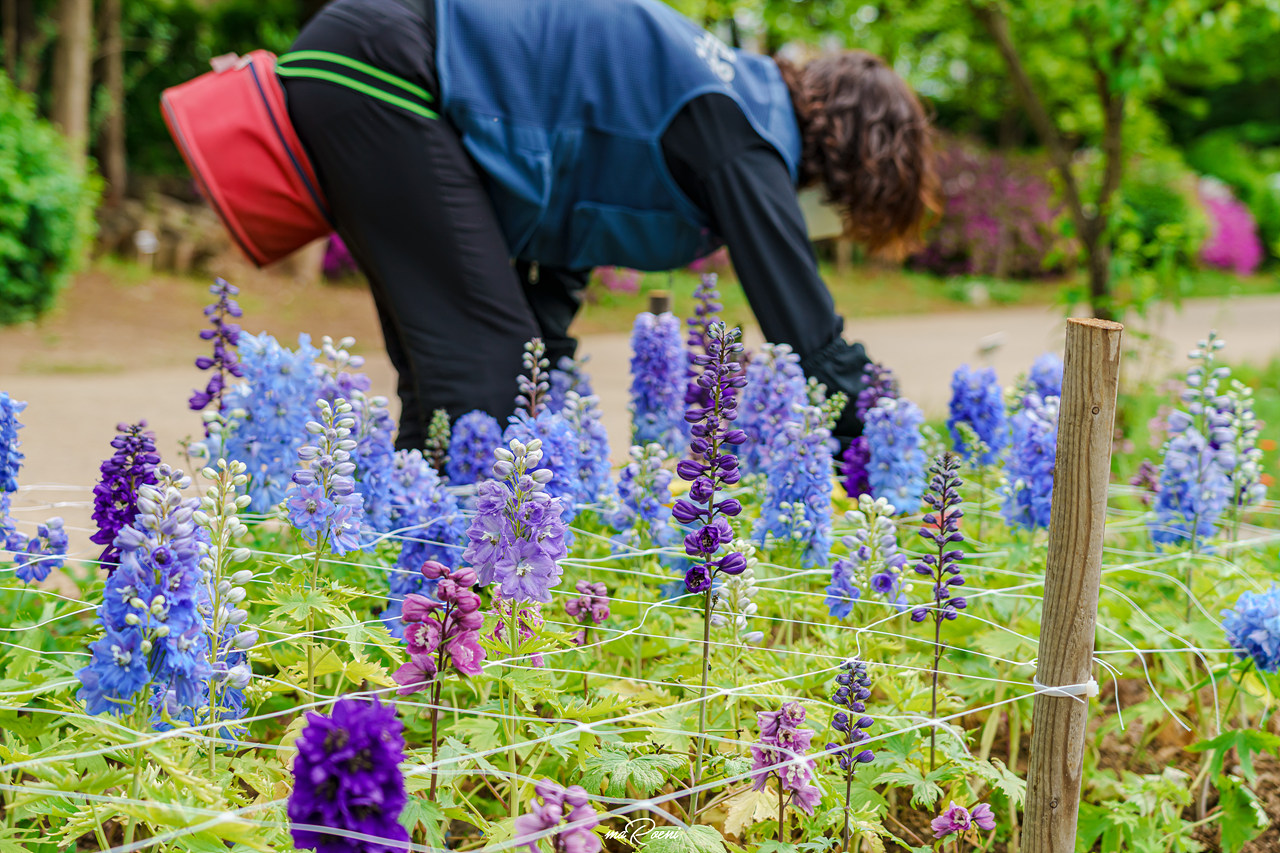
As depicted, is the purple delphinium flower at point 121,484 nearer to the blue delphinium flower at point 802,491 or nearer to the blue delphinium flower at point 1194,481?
the blue delphinium flower at point 802,491

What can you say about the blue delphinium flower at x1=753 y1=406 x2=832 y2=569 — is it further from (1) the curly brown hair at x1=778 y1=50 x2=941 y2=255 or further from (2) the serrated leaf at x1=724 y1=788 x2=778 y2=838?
(1) the curly brown hair at x1=778 y1=50 x2=941 y2=255

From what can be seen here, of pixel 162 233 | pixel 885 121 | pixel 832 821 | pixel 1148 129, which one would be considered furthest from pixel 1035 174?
pixel 832 821

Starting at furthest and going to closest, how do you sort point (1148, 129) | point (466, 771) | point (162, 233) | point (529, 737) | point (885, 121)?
point (1148, 129), point (162, 233), point (885, 121), point (529, 737), point (466, 771)

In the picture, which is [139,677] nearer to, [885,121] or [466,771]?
[466,771]

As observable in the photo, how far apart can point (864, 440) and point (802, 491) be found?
355mm

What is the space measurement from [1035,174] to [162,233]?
40.2 feet

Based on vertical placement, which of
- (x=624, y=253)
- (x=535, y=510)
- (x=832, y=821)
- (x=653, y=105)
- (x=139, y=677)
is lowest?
(x=832, y=821)

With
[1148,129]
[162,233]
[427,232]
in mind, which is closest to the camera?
[427,232]

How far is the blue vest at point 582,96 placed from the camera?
8.72 feet

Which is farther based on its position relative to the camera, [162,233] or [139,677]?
[162,233]

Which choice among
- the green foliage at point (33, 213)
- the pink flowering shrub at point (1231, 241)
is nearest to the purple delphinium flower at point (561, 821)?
the green foliage at point (33, 213)

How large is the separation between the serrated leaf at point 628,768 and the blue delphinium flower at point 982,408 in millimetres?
1512

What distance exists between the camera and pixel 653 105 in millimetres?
2711

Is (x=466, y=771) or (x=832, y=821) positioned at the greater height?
(x=466, y=771)
